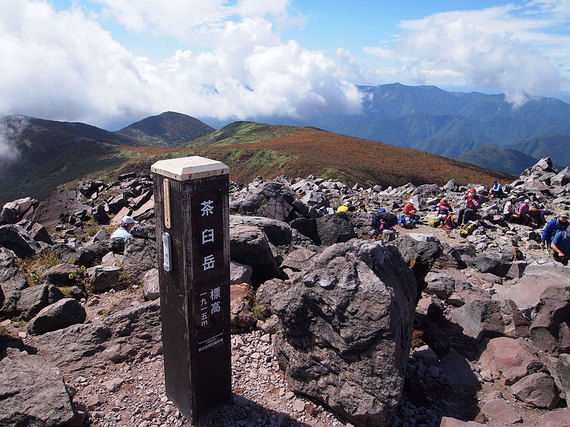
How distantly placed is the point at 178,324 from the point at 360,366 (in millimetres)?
2728

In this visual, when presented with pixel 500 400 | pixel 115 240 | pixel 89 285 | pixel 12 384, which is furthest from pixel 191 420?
pixel 115 240

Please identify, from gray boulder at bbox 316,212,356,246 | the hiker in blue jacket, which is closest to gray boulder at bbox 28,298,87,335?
gray boulder at bbox 316,212,356,246

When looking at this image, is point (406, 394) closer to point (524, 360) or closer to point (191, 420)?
point (524, 360)

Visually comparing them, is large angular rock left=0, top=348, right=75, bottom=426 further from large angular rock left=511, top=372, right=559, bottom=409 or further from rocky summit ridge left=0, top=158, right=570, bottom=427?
large angular rock left=511, top=372, right=559, bottom=409

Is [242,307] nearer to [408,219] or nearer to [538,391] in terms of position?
[538,391]

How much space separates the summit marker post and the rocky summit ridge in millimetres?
485

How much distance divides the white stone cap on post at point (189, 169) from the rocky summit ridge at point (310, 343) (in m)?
2.60

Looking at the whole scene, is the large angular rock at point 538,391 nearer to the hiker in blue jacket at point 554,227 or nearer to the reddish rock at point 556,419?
the reddish rock at point 556,419

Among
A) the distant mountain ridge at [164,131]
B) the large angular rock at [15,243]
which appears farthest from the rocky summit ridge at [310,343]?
the distant mountain ridge at [164,131]

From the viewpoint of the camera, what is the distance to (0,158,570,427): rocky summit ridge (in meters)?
5.84

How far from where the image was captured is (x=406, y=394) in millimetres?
6762

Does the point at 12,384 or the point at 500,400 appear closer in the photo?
the point at 12,384

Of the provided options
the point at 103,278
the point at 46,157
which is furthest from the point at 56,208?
the point at 46,157

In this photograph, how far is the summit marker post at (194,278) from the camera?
5.04 metres
